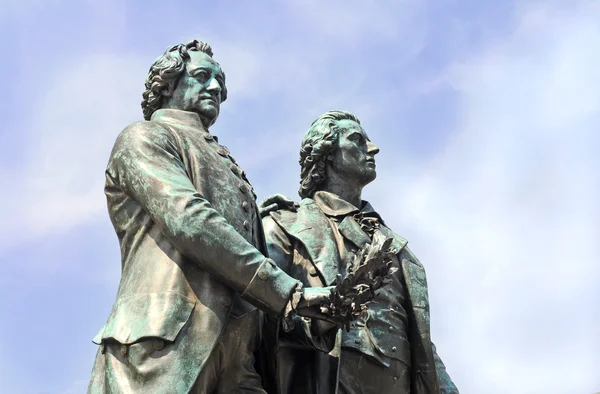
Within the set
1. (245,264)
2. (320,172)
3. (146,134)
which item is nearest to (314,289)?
(245,264)

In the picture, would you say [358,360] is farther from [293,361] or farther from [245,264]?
[245,264]

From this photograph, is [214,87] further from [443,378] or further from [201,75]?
[443,378]

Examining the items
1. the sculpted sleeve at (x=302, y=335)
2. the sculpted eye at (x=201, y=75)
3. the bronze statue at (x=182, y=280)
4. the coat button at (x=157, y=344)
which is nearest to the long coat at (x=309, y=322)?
the sculpted sleeve at (x=302, y=335)

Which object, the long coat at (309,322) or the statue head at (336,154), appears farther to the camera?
the statue head at (336,154)

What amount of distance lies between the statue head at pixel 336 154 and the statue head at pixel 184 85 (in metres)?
1.82

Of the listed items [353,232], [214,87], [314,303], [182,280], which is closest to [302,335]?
[314,303]

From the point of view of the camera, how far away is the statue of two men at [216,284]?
862cm

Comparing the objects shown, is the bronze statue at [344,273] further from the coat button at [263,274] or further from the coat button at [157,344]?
the coat button at [157,344]

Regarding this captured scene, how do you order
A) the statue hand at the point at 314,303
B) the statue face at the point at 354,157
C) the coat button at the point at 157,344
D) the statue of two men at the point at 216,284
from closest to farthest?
the coat button at the point at 157,344 → the statue of two men at the point at 216,284 → the statue hand at the point at 314,303 → the statue face at the point at 354,157

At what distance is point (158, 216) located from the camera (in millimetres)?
8844

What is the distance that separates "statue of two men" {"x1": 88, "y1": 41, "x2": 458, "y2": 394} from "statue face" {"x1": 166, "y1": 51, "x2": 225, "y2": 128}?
1 cm

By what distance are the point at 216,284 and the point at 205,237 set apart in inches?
13.4

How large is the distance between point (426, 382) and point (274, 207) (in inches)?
76.1

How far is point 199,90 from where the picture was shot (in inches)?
396
